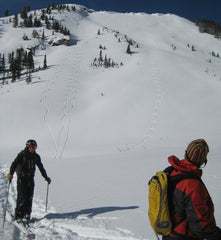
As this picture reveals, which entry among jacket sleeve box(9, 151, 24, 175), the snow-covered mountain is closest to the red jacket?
the snow-covered mountain

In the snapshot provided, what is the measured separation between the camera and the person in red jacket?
1.59 m

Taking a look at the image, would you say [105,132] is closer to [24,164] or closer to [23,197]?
[24,164]

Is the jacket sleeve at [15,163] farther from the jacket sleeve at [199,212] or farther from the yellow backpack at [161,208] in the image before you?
the jacket sleeve at [199,212]

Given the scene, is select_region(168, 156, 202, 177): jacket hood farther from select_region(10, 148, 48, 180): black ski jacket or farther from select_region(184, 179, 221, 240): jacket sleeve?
select_region(10, 148, 48, 180): black ski jacket

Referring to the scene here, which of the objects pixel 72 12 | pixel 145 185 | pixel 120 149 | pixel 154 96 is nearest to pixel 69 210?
pixel 145 185

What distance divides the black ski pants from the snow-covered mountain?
0.29m

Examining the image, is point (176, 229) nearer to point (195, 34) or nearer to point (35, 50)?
point (35, 50)

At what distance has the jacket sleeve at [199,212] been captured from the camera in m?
1.58

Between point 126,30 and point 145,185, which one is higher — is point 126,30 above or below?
above

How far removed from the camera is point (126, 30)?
76.6 m

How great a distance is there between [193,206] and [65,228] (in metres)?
3.02

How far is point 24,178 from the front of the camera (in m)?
4.09

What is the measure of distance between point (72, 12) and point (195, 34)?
63710mm

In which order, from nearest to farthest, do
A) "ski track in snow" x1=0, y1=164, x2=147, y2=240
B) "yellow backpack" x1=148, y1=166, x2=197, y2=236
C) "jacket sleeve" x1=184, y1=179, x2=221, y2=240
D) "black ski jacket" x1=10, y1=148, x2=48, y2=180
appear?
"jacket sleeve" x1=184, y1=179, x2=221, y2=240
"yellow backpack" x1=148, y1=166, x2=197, y2=236
"ski track in snow" x1=0, y1=164, x2=147, y2=240
"black ski jacket" x1=10, y1=148, x2=48, y2=180
